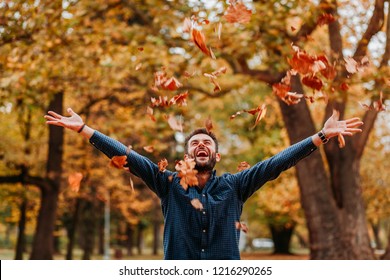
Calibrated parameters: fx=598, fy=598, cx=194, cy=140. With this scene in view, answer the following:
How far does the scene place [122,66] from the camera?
12766mm

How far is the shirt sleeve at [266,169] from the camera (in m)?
3.96

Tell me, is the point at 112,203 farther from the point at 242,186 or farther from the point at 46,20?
the point at 242,186

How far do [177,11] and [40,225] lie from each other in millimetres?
9095

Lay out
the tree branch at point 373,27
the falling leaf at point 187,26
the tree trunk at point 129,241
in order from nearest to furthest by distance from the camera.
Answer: the falling leaf at point 187,26, the tree branch at point 373,27, the tree trunk at point 129,241

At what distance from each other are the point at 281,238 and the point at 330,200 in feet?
85.1

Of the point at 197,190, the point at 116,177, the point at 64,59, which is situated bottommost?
the point at 197,190

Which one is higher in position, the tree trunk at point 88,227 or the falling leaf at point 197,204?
the tree trunk at point 88,227

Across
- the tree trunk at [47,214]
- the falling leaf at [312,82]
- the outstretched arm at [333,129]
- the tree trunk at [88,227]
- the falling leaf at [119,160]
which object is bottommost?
the falling leaf at [119,160]

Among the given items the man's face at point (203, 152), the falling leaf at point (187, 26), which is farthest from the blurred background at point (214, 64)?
the man's face at point (203, 152)

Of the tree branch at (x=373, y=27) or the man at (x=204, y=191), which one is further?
the tree branch at (x=373, y=27)

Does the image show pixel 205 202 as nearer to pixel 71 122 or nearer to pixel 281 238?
pixel 71 122

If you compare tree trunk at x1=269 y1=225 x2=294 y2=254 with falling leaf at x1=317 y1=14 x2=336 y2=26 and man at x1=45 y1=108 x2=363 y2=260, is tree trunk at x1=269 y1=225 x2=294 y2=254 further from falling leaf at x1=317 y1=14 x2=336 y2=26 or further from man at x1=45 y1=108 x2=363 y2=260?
man at x1=45 y1=108 x2=363 y2=260

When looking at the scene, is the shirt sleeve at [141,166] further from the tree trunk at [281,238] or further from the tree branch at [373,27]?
the tree trunk at [281,238]
